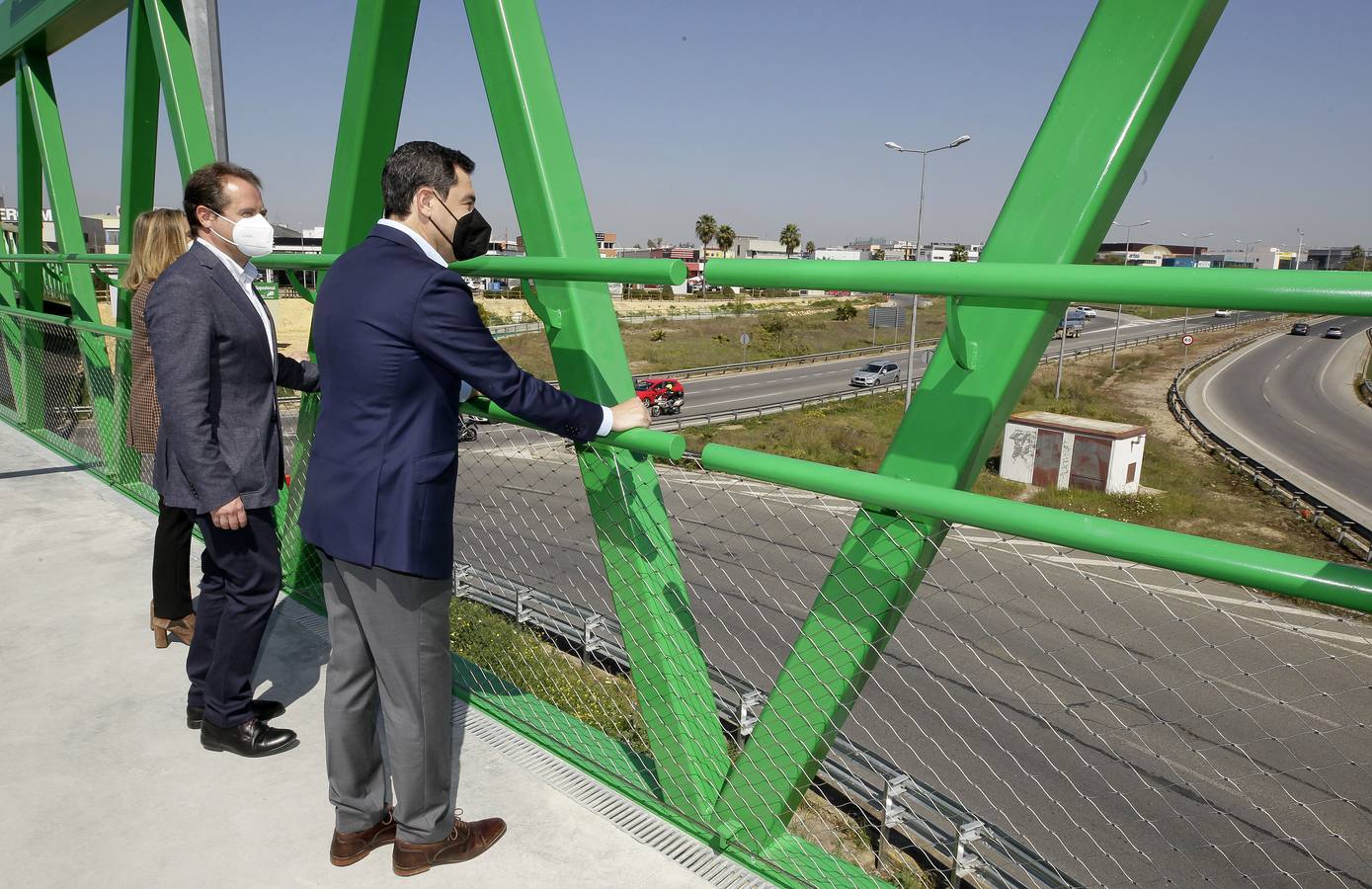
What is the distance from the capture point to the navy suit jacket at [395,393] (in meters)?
1.87

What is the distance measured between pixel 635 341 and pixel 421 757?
1927 inches

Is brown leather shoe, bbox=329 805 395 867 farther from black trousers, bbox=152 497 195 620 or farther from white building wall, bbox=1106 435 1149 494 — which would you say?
white building wall, bbox=1106 435 1149 494

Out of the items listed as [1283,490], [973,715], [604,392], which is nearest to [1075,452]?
[1283,490]

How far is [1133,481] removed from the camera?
2025 cm

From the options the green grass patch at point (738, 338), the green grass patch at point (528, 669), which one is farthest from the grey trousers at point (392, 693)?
the green grass patch at point (738, 338)

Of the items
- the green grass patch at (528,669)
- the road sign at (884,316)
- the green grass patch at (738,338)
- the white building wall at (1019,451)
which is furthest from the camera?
the green grass patch at (738,338)

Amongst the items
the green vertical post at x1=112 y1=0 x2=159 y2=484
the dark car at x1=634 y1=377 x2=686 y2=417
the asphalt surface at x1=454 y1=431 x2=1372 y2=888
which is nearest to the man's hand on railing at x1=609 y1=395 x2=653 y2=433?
the asphalt surface at x1=454 y1=431 x2=1372 y2=888

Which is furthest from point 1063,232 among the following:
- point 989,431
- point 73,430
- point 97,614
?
point 73,430

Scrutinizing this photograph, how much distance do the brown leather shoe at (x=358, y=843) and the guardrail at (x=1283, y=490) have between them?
16.9 metres

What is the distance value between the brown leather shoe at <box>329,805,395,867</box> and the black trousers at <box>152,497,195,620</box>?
1.61 meters

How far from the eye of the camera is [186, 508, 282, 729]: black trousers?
268cm

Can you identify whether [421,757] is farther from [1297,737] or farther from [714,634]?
[1297,737]

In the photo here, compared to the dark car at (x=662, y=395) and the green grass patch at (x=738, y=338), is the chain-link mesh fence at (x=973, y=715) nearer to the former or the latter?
the dark car at (x=662, y=395)

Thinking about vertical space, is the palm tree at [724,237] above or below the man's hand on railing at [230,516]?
above
